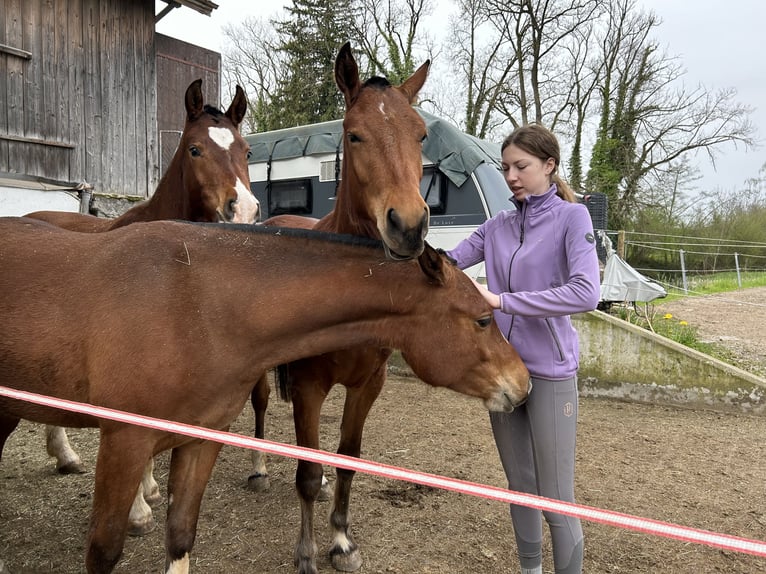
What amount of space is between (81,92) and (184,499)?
26.6ft

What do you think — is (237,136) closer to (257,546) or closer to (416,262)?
(416,262)

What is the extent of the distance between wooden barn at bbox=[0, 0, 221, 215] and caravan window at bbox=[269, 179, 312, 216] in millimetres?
2161

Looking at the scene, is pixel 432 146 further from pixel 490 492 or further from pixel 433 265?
pixel 490 492

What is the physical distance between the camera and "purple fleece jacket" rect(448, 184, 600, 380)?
85.4 inches

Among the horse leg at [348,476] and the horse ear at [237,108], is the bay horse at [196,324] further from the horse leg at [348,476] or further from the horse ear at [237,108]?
the horse ear at [237,108]

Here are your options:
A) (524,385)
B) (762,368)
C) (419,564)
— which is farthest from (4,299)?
(762,368)

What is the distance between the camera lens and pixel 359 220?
2.84 metres

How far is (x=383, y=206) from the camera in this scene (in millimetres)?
2402

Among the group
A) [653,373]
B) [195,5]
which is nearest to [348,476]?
[653,373]

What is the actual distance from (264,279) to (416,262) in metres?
0.66

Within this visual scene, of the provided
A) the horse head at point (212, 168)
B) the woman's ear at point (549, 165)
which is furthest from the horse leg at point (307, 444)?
the woman's ear at point (549, 165)

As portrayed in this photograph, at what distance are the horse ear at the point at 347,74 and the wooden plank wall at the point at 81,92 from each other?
23.2 ft

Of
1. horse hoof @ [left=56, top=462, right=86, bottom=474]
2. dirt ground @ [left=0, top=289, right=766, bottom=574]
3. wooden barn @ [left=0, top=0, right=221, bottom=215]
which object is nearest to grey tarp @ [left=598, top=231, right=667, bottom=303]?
dirt ground @ [left=0, top=289, right=766, bottom=574]

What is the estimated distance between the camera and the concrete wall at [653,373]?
587cm
